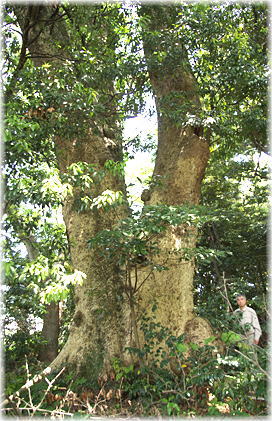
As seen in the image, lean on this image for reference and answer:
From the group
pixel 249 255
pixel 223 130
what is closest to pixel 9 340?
pixel 223 130

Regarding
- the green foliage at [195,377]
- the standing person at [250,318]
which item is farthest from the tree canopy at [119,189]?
the standing person at [250,318]

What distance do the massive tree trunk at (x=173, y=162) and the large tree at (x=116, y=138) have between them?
2 centimetres

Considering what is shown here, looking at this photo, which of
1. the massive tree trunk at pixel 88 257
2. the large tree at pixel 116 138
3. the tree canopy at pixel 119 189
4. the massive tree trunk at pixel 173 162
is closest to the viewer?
the tree canopy at pixel 119 189

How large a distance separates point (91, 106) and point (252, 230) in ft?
19.9

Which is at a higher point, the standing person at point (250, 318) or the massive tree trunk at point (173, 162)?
the massive tree trunk at point (173, 162)

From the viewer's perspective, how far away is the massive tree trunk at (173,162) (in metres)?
5.03

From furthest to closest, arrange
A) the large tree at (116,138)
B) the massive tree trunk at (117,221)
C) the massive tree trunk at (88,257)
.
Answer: the massive tree trunk at (117,221) → the massive tree trunk at (88,257) → the large tree at (116,138)

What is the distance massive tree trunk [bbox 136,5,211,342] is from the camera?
5027 millimetres

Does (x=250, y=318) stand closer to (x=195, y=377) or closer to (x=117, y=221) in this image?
(x=195, y=377)

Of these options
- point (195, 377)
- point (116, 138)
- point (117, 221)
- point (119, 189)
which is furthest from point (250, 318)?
point (116, 138)

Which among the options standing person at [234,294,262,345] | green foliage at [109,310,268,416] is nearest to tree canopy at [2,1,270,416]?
green foliage at [109,310,268,416]

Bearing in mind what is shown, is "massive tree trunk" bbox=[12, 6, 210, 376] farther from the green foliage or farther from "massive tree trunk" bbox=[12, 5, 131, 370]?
the green foliage

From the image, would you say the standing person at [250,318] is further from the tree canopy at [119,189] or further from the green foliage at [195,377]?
the green foliage at [195,377]

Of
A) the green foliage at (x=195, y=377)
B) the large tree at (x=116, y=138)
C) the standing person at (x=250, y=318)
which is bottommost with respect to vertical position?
the green foliage at (x=195, y=377)
